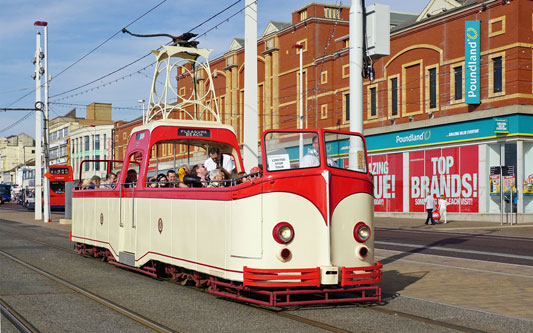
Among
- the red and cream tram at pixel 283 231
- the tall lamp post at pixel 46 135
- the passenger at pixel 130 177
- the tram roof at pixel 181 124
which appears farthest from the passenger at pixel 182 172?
the tall lamp post at pixel 46 135

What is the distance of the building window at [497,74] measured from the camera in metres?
35.6

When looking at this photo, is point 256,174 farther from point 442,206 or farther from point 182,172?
point 442,206

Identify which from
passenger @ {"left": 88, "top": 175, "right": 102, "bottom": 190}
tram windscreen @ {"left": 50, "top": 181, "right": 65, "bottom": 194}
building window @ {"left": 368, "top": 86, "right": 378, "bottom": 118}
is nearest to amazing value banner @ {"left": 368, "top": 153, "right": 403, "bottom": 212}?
building window @ {"left": 368, "top": 86, "right": 378, "bottom": 118}

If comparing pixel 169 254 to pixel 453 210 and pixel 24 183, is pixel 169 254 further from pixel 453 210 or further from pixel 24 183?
pixel 24 183

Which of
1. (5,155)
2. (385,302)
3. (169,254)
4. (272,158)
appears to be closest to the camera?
(272,158)

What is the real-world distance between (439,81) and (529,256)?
76.3 feet

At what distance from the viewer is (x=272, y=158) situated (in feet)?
31.0

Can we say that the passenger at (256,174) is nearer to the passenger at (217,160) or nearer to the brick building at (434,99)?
the passenger at (217,160)

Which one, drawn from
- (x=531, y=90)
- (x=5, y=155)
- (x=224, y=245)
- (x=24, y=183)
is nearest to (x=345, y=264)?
(x=224, y=245)

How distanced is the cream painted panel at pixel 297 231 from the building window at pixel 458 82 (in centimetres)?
3067

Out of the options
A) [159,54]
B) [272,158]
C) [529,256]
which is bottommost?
[529,256]

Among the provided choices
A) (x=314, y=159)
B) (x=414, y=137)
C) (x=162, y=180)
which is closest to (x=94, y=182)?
(x=162, y=180)

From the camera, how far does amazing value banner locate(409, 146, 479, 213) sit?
3678cm

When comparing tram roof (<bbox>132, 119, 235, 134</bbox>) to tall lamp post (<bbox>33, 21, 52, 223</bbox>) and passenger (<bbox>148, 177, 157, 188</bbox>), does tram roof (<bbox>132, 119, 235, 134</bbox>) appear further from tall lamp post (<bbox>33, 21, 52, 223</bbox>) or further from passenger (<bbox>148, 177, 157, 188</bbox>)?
tall lamp post (<bbox>33, 21, 52, 223</bbox>)
